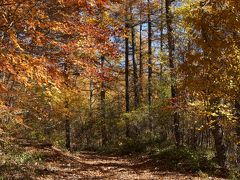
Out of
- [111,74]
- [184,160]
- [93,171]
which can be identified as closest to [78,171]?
[93,171]

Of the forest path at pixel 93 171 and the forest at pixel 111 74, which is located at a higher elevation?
the forest at pixel 111 74

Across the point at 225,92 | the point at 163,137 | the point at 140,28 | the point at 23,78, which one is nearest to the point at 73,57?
the point at 23,78

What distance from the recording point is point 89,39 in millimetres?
9867

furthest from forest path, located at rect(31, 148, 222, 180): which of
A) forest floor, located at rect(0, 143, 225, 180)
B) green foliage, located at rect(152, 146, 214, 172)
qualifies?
green foliage, located at rect(152, 146, 214, 172)

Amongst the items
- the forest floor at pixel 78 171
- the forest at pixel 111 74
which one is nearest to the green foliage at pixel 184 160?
the forest at pixel 111 74

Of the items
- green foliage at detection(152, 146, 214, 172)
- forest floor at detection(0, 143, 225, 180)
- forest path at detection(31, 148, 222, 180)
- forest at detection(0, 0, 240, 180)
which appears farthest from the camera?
green foliage at detection(152, 146, 214, 172)

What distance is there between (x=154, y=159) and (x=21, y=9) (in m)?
11.1

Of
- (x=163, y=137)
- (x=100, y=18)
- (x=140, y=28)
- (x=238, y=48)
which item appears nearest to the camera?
(x=238, y=48)

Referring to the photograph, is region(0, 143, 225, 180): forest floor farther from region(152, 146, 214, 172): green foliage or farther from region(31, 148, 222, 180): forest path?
region(152, 146, 214, 172): green foliage

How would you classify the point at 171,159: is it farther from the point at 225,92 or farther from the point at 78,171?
the point at 225,92

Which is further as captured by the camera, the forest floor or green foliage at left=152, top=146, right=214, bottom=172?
green foliage at left=152, top=146, right=214, bottom=172

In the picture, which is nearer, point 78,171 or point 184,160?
point 78,171

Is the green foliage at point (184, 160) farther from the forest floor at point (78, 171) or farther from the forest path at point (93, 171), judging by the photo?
the forest path at point (93, 171)

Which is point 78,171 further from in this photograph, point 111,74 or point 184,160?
point 184,160
